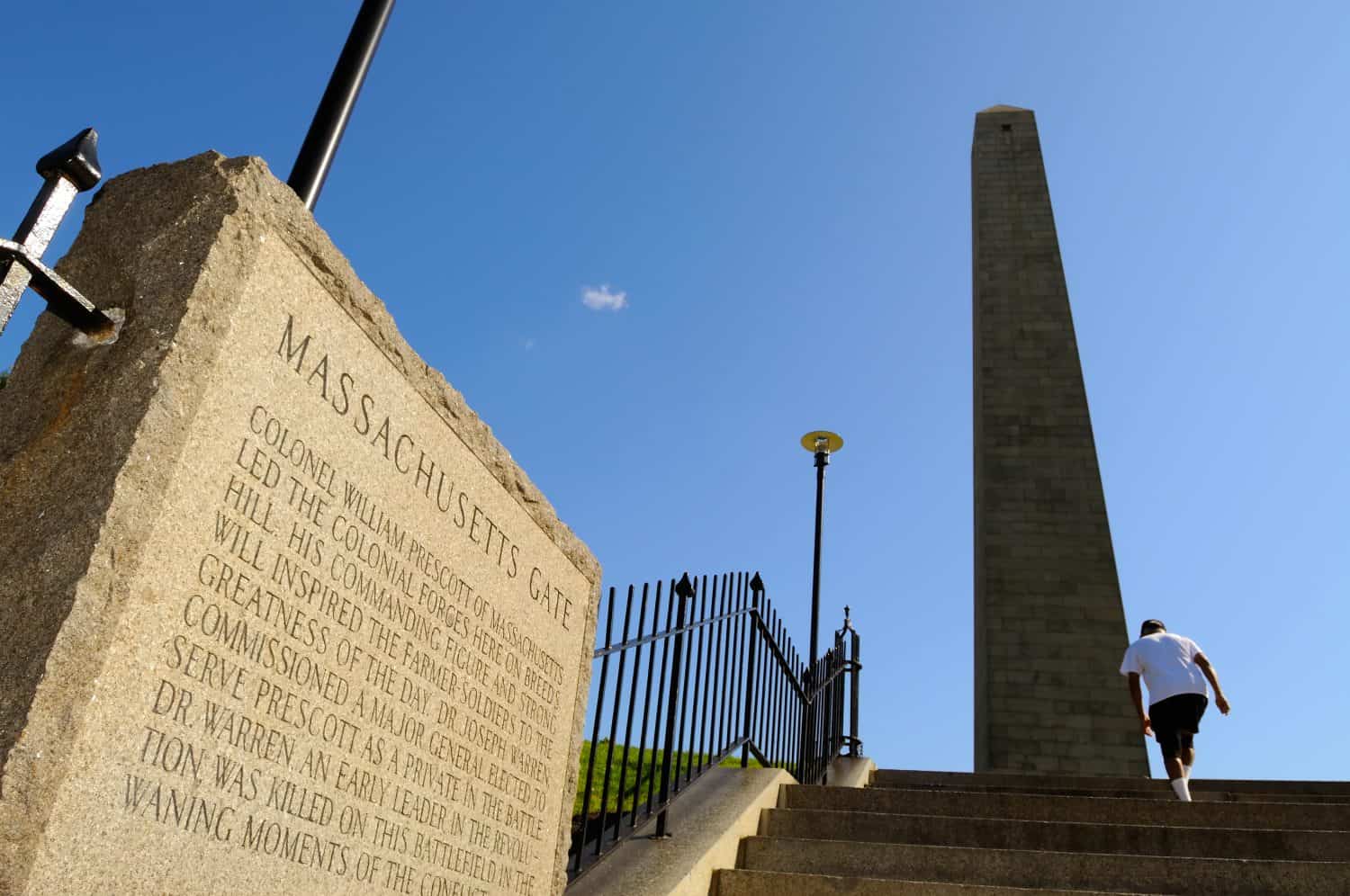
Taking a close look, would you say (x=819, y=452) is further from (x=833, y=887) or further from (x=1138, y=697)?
(x=833, y=887)

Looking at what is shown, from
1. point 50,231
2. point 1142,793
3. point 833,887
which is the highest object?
point 1142,793

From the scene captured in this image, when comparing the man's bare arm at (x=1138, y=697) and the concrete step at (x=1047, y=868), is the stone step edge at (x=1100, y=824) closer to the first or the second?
the concrete step at (x=1047, y=868)

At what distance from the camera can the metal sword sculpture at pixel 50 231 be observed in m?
1.61

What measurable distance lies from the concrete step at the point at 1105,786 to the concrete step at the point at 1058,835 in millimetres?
1883

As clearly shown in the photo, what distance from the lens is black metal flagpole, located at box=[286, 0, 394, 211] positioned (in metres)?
2.67

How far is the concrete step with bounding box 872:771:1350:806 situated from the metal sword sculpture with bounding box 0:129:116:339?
6.65m

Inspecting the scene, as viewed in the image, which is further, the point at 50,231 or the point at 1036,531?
the point at 1036,531

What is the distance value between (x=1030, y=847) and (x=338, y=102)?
15.2 feet

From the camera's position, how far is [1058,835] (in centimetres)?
514

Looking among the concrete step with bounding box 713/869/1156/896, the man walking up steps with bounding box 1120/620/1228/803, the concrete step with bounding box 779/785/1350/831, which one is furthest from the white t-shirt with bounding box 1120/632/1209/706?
the concrete step with bounding box 713/869/1156/896

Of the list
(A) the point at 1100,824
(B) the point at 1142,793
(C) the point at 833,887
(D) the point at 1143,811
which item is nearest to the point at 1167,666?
(B) the point at 1142,793

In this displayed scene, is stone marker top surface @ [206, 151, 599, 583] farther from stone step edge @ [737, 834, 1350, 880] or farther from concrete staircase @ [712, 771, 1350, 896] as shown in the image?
stone step edge @ [737, 834, 1350, 880]

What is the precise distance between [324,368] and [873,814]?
4.12 m

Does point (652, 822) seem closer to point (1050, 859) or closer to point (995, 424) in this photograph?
point (1050, 859)
